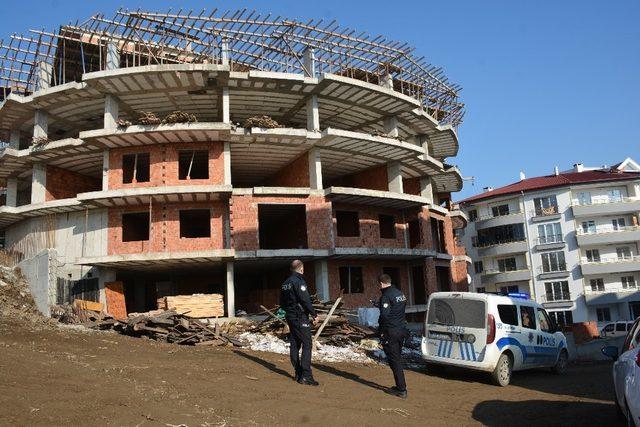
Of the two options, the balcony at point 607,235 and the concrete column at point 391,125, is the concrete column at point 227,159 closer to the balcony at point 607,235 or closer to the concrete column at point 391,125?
the concrete column at point 391,125

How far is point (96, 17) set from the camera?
23.9 m

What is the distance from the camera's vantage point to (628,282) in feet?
152

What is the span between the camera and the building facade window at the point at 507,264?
51.3m

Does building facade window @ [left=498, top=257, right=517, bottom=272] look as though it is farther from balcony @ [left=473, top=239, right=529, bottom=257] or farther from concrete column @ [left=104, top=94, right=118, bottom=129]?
concrete column @ [left=104, top=94, right=118, bottom=129]

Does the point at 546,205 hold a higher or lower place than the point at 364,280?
higher

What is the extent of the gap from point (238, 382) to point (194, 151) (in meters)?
17.1

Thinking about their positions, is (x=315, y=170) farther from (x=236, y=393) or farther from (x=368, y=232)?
(x=236, y=393)

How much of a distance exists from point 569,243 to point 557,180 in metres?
6.62

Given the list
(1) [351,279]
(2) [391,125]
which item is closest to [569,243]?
(2) [391,125]

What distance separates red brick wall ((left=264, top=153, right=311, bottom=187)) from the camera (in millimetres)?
26233

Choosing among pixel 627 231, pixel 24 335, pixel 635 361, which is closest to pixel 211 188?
pixel 24 335

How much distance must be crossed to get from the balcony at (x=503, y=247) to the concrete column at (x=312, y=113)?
32.4 m

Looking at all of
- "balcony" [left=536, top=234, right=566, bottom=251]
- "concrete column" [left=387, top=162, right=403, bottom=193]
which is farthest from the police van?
"balcony" [left=536, top=234, right=566, bottom=251]

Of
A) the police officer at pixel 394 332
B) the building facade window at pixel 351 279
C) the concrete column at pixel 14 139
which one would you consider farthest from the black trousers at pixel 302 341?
the concrete column at pixel 14 139
